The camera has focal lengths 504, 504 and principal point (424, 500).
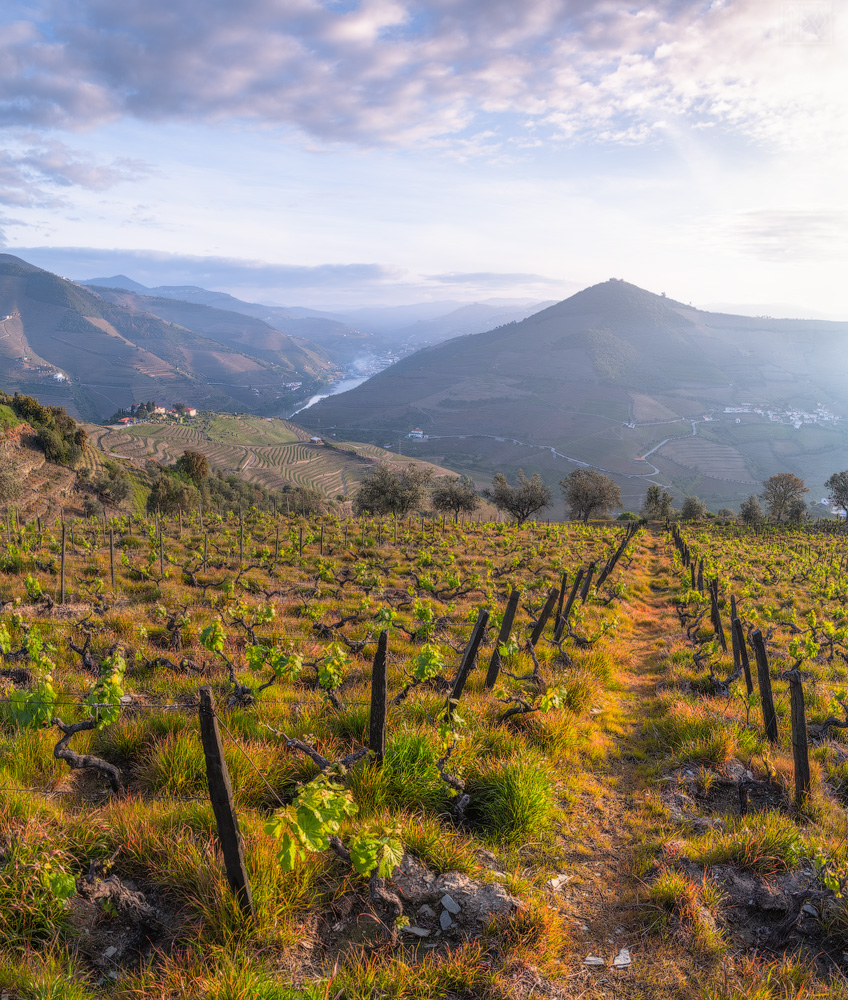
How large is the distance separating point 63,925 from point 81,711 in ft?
12.0

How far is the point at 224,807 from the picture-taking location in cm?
365

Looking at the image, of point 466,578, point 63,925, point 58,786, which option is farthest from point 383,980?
point 466,578

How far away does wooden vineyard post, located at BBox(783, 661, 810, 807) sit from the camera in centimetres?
607

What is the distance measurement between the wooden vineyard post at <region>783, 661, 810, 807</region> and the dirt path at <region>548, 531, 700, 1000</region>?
1.74m

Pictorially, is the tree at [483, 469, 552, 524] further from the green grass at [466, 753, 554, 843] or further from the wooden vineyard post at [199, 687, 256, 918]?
the wooden vineyard post at [199, 687, 256, 918]

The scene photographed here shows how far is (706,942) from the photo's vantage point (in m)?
4.25

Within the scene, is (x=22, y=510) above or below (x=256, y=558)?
below

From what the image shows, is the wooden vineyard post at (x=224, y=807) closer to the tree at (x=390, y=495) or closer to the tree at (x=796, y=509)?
the tree at (x=390, y=495)

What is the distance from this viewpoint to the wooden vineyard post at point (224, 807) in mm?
3578

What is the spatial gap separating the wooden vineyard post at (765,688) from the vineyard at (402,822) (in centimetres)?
4

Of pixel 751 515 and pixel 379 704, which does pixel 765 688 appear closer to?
pixel 379 704

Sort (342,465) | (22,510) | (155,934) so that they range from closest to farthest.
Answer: (155,934) → (22,510) → (342,465)

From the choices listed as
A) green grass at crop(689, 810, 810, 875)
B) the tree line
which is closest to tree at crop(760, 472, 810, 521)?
the tree line

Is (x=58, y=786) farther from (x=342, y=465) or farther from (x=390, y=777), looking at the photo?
(x=342, y=465)
